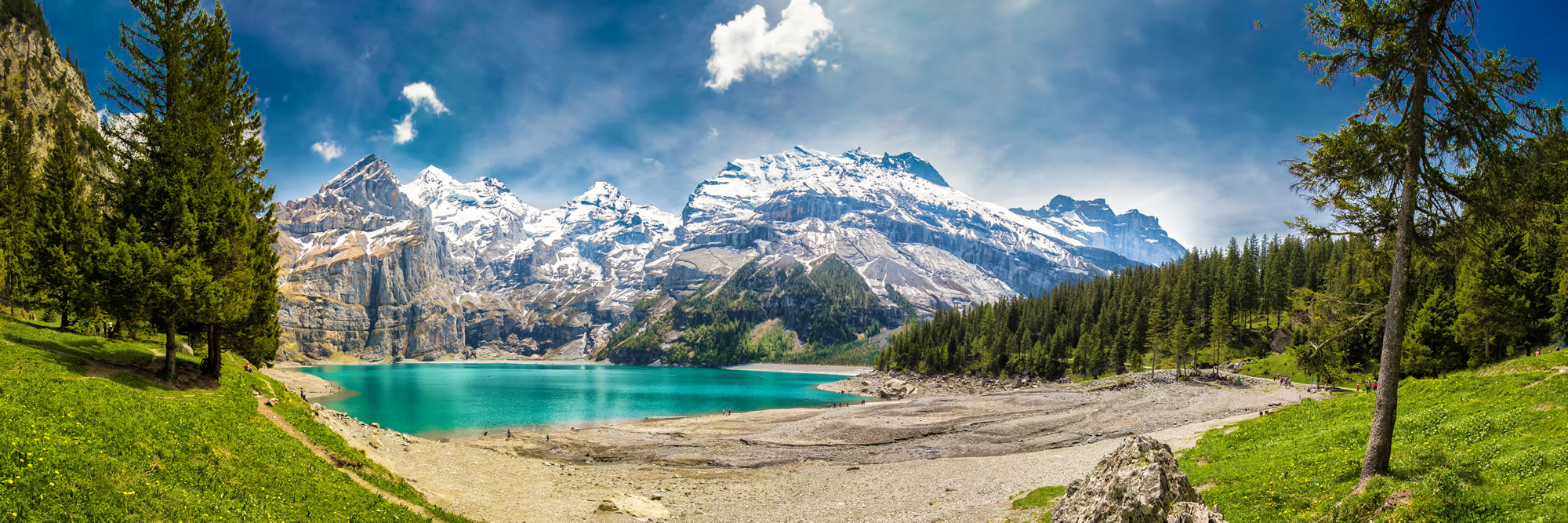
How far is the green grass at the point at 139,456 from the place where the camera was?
976cm

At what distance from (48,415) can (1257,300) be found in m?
134

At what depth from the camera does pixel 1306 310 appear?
15547 mm

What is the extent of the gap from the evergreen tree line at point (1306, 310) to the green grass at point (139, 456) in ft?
82.5

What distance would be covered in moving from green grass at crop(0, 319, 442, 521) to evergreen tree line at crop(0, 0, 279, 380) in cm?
302

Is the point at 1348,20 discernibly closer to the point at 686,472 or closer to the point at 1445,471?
the point at 1445,471

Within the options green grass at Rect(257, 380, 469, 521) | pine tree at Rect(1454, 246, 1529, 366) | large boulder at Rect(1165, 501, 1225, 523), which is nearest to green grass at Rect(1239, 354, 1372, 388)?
pine tree at Rect(1454, 246, 1529, 366)

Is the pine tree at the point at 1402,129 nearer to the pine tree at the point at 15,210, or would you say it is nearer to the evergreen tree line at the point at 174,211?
the evergreen tree line at the point at 174,211

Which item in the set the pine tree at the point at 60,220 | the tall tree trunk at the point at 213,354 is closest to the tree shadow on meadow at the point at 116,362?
the tall tree trunk at the point at 213,354

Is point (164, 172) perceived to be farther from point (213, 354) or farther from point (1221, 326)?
point (1221, 326)

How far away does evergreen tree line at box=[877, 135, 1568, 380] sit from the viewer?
563 inches

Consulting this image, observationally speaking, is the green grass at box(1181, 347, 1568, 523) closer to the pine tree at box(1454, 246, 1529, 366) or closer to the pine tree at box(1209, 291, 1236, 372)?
the pine tree at box(1454, 246, 1529, 366)

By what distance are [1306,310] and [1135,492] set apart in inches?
309

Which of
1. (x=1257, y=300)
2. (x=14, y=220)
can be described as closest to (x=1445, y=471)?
(x=14, y=220)

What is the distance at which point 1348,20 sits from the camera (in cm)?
1400
